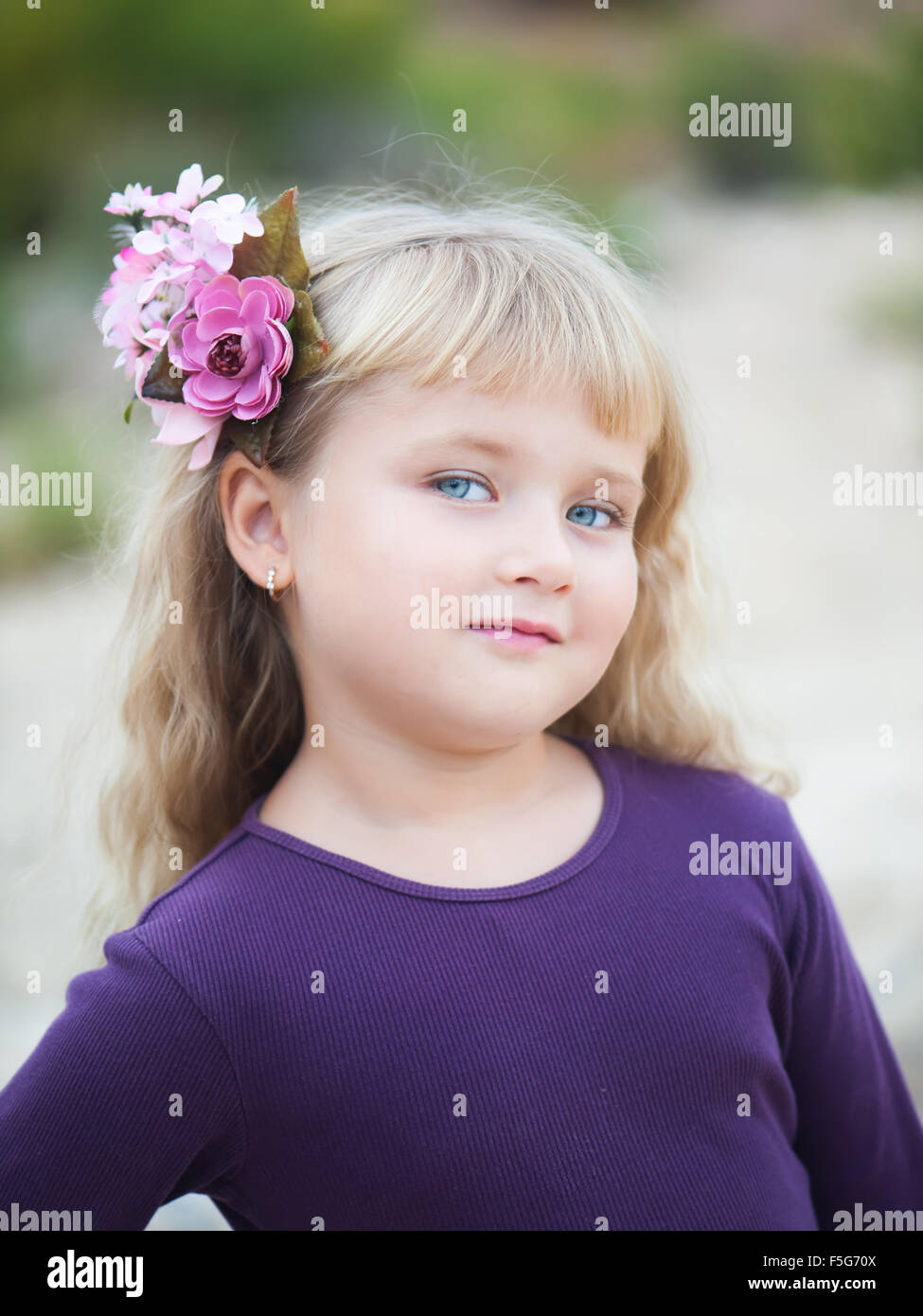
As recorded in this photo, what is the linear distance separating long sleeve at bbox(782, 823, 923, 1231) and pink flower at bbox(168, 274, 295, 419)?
2.03 ft

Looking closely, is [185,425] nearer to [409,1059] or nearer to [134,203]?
[134,203]

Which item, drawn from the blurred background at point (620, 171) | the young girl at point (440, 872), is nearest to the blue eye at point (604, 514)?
the young girl at point (440, 872)

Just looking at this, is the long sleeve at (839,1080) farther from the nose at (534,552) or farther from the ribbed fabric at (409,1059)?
the nose at (534,552)

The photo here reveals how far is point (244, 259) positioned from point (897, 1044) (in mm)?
1478

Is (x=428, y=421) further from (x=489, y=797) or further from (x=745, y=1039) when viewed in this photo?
(x=745, y=1039)

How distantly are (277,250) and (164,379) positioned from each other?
14cm

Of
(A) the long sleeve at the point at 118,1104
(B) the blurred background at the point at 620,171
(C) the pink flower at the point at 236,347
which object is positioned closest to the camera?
(A) the long sleeve at the point at 118,1104

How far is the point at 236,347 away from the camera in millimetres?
1025

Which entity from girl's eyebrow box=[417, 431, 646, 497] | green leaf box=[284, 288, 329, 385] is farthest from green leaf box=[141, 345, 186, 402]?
girl's eyebrow box=[417, 431, 646, 497]

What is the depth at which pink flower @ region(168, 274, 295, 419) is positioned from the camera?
1009 mm

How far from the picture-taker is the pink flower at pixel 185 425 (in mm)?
1049

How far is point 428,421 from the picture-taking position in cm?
96

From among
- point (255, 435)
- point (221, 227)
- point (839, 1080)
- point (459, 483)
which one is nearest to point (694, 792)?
point (839, 1080)
